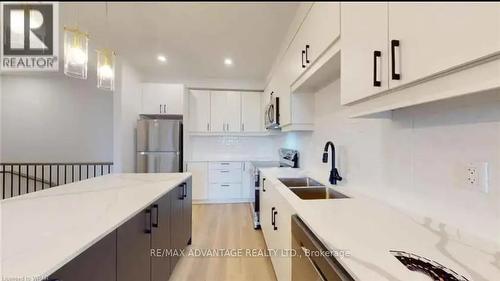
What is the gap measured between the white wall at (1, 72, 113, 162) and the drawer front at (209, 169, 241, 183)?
2044 millimetres

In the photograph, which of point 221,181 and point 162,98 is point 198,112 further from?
point 221,181

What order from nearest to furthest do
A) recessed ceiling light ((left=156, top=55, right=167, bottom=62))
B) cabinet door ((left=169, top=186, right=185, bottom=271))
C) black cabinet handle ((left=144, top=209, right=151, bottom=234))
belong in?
1. black cabinet handle ((left=144, top=209, right=151, bottom=234))
2. cabinet door ((left=169, top=186, right=185, bottom=271))
3. recessed ceiling light ((left=156, top=55, right=167, bottom=62))

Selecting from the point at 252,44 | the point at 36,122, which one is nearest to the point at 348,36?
the point at 252,44

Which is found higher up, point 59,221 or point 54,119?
point 54,119

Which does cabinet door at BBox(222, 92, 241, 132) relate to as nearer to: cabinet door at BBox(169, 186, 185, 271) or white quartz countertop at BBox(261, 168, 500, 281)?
cabinet door at BBox(169, 186, 185, 271)

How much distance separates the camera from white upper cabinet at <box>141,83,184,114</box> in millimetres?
4340

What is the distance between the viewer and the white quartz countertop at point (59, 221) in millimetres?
711

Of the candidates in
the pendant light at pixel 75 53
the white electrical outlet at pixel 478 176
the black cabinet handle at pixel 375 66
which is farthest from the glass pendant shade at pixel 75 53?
the white electrical outlet at pixel 478 176

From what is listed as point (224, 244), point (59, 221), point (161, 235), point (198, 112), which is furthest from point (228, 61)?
point (59, 221)

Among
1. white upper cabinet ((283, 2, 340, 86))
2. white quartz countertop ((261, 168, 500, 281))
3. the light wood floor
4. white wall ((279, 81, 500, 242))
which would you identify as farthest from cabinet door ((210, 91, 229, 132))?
white quartz countertop ((261, 168, 500, 281))

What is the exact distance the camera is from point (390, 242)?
86 centimetres

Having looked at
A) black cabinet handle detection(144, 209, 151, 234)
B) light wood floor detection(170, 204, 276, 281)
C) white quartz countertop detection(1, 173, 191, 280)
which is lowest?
light wood floor detection(170, 204, 276, 281)

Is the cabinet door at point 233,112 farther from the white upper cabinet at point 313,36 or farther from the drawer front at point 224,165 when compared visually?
the white upper cabinet at point 313,36

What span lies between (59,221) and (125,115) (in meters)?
2.92
